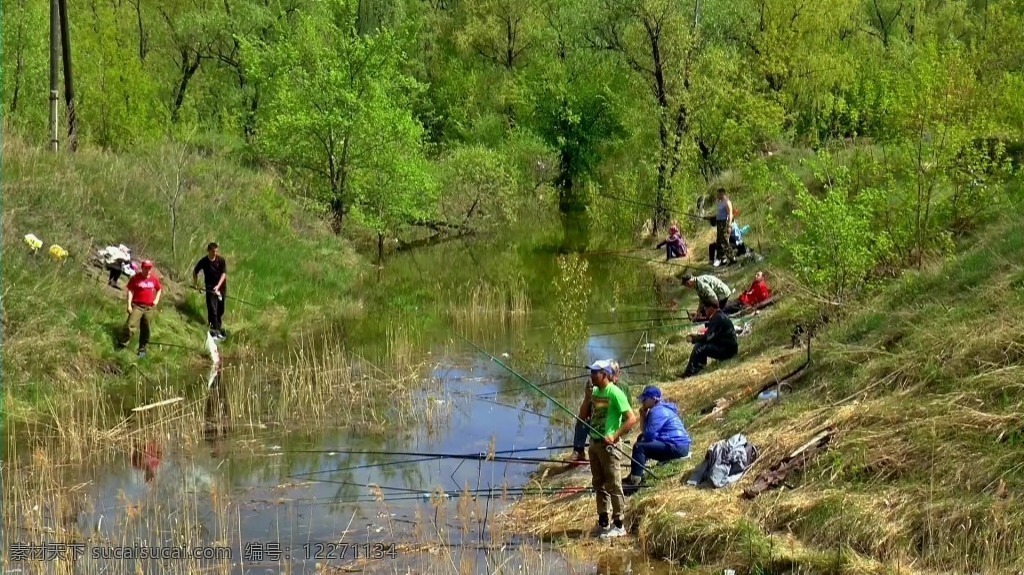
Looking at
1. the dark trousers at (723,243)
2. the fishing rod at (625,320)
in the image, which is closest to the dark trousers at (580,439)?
the fishing rod at (625,320)

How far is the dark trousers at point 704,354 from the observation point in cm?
1515

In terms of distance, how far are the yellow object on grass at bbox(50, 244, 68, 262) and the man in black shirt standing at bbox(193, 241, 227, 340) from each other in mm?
2184

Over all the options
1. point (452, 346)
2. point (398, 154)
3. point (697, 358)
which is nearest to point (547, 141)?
point (398, 154)

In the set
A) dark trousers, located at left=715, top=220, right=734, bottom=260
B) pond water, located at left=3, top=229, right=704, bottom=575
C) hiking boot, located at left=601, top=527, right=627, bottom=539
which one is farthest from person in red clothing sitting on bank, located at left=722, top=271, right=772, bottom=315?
hiking boot, located at left=601, top=527, right=627, bottom=539

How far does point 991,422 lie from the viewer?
927 cm

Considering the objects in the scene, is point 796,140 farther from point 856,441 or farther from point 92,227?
point 856,441

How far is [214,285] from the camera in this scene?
61.0ft

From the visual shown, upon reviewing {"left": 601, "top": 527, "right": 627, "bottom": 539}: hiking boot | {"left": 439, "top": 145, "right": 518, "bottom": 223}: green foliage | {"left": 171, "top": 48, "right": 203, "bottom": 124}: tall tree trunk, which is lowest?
{"left": 601, "top": 527, "right": 627, "bottom": 539}: hiking boot

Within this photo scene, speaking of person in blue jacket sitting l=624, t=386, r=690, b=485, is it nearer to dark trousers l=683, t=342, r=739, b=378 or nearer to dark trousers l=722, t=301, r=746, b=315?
dark trousers l=683, t=342, r=739, b=378

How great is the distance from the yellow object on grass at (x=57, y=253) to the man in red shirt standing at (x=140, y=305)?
165cm

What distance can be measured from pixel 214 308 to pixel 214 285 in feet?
1.63

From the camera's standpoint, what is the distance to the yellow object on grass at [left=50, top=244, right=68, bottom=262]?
58.3 ft

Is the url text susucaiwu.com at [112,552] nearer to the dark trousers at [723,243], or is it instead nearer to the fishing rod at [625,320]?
the fishing rod at [625,320]

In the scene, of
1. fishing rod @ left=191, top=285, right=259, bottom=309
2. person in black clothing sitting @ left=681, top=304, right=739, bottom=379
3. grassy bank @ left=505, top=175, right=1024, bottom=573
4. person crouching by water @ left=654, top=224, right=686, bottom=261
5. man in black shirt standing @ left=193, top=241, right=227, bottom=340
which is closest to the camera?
grassy bank @ left=505, top=175, right=1024, bottom=573
